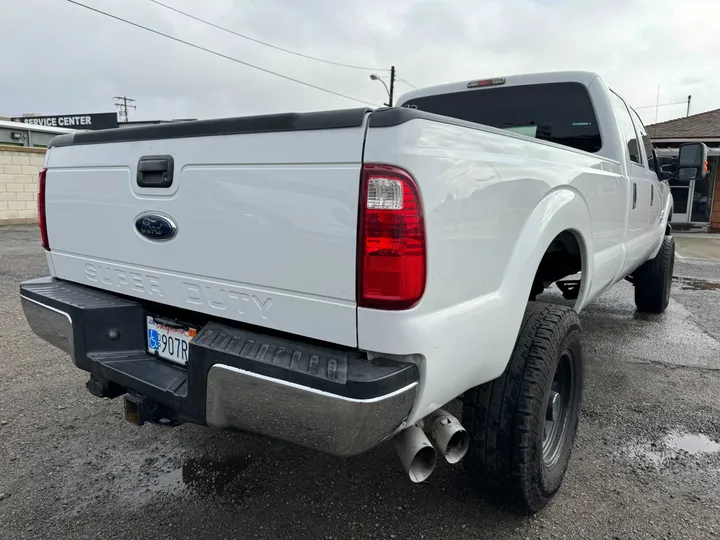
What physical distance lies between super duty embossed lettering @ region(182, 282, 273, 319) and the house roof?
60.2ft

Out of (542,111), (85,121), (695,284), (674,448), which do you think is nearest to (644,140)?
(542,111)

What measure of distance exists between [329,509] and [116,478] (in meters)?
Answer: 1.10

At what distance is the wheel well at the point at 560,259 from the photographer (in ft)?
9.11

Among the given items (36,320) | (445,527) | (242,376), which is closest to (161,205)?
(242,376)

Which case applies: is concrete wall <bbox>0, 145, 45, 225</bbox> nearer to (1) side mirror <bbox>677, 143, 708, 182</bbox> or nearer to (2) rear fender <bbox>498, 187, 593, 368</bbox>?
Answer: (1) side mirror <bbox>677, 143, 708, 182</bbox>

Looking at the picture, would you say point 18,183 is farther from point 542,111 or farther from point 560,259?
point 560,259

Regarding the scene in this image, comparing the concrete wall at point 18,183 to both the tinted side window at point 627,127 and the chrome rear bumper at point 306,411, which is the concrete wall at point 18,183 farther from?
the chrome rear bumper at point 306,411

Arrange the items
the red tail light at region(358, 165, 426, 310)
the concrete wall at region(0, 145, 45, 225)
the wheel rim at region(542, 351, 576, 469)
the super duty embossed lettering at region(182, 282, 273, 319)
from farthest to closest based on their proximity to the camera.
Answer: the concrete wall at region(0, 145, 45, 225) < the wheel rim at region(542, 351, 576, 469) < the super duty embossed lettering at region(182, 282, 273, 319) < the red tail light at region(358, 165, 426, 310)

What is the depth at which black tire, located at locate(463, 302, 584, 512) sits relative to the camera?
2.18 meters

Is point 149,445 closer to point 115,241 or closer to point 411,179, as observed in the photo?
point 115,241

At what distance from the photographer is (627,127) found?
411 cm

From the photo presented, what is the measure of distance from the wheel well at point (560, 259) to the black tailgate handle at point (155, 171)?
1764 millimetres

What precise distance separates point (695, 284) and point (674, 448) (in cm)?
634

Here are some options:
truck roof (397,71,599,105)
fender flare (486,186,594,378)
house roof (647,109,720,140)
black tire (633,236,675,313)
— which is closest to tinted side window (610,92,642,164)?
truck roof (397,71,599,105)
